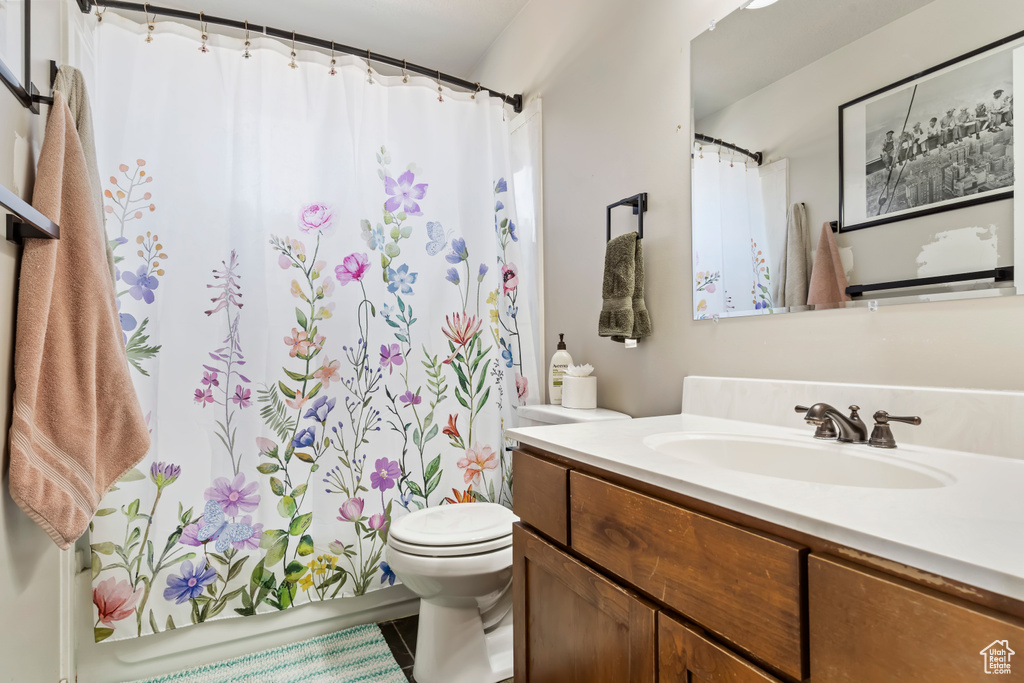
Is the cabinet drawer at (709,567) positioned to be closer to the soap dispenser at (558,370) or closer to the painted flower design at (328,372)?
the soap dispenser at (558,370)

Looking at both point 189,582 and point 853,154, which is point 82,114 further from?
point 853,154

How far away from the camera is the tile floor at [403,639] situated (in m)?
1.65

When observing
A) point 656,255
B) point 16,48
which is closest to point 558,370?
point 656,255

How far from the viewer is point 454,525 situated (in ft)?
5.23

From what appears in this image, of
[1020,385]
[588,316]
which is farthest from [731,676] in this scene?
[588,316]

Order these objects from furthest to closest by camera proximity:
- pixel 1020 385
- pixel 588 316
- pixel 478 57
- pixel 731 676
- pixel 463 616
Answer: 1. pixel 478 57
2. pixel 588 316
3. pixel 463 616
4. pixel 1020 385
5. pixel 731 676

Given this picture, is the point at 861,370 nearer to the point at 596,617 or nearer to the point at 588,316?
the point at 596,617

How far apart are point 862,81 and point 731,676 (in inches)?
43.6

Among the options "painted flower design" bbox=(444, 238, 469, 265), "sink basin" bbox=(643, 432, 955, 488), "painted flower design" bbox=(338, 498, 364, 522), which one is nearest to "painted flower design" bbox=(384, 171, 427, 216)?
"painted flower design" bbox=(444, 238, 469, 265)

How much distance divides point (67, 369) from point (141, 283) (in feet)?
1.80

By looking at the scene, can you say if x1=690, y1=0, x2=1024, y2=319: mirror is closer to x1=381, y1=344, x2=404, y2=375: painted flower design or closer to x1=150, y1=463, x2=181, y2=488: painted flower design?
x1=381, y1=344, x2=404, y2=375: painted flower design

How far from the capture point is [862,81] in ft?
3.38

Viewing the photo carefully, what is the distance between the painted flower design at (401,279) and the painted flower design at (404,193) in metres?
0.21

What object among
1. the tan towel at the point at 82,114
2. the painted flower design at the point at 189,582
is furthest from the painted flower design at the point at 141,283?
the painted flower design at the point at 189,582
